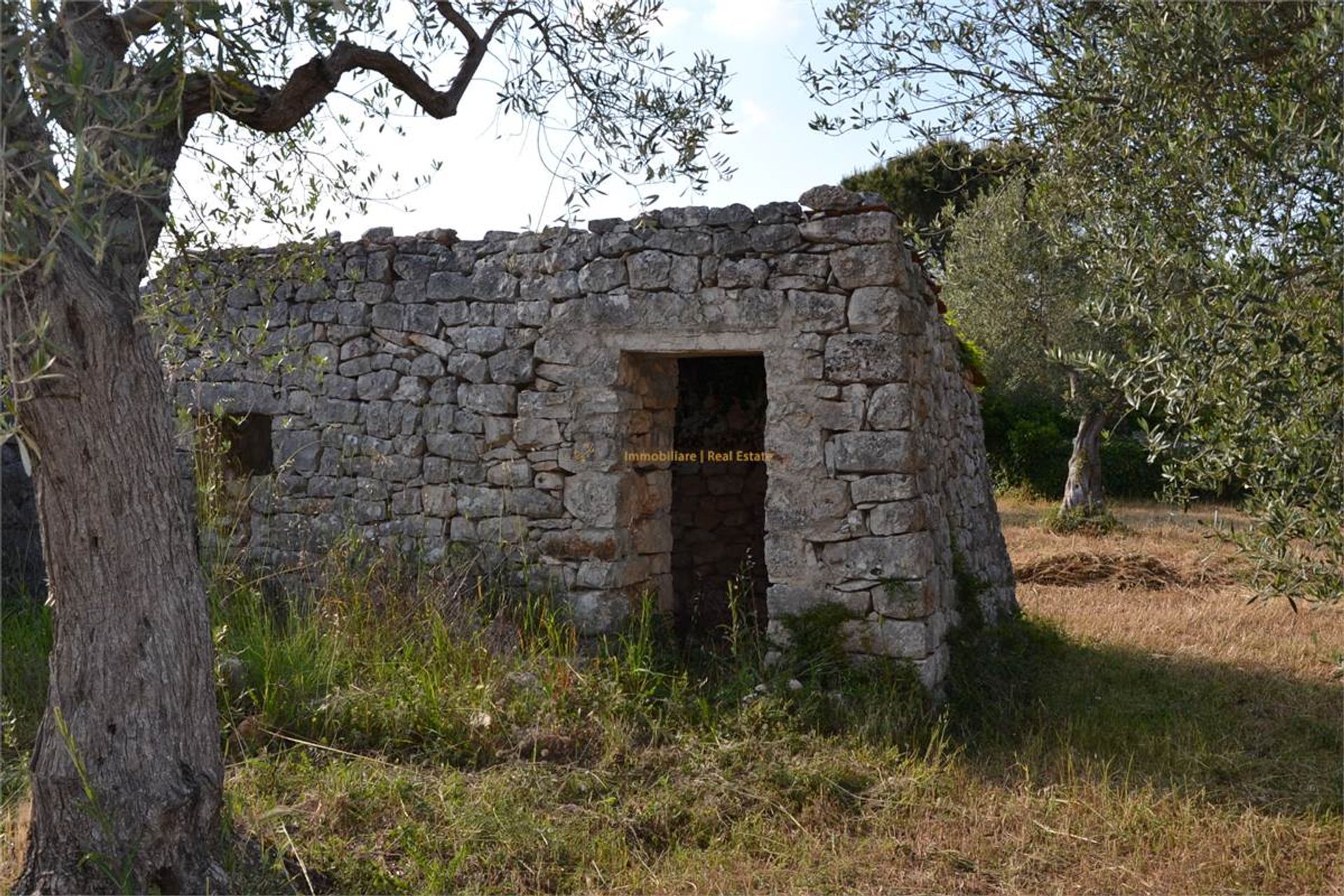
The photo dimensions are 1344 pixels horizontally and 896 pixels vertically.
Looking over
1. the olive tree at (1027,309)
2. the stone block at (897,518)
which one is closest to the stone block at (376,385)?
the stone block at (897,518)

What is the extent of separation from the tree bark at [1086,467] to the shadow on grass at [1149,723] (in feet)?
27.4

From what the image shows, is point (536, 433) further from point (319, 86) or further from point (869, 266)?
point (319, 86)

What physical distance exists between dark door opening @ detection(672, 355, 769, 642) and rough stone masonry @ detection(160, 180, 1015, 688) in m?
1.73

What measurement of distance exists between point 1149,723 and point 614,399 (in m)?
3.61

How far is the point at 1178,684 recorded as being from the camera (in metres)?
7.00

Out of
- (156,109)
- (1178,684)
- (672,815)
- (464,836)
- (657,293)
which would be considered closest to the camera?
(156,109)

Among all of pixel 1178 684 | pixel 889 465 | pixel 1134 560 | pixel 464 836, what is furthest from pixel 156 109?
pixel 1134 560

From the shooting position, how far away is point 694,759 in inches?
211

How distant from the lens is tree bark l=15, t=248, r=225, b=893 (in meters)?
3.87

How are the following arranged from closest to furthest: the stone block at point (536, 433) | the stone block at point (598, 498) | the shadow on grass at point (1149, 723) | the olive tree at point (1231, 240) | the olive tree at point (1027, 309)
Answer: the olive tree at point (1231, 240) < the shadow on grass at point (1149, 723) < the stone block at point (598, 498) < the stone block at point (536, 433) < the olive tree at point (1027, 309)

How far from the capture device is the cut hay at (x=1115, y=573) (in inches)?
423

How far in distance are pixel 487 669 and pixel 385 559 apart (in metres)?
1.58

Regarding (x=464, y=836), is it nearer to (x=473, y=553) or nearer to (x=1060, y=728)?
(x=473, y=553)

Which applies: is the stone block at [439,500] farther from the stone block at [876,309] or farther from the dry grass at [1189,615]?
the dry grass at [1189,615]
